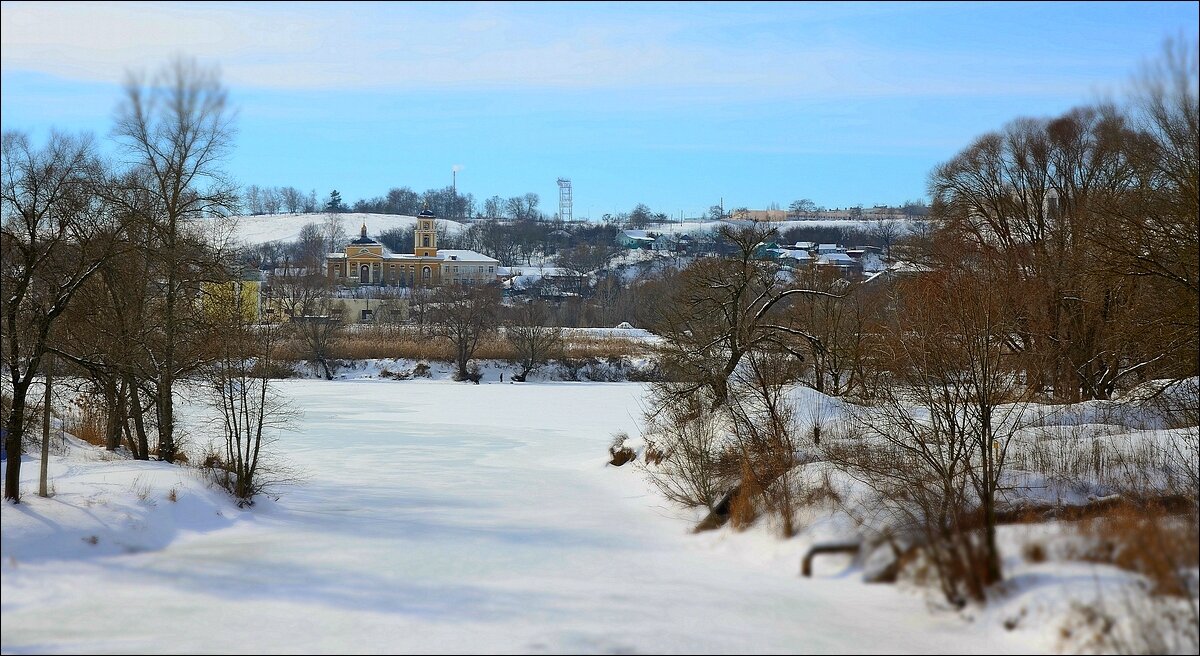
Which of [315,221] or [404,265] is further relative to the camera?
[315,221]

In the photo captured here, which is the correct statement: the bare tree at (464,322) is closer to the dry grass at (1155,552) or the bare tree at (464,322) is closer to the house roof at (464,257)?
the dry grass at (1155,552)

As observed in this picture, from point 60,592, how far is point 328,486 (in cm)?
1106

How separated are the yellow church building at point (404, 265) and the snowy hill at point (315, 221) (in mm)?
39279

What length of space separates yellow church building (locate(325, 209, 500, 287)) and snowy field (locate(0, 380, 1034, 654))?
95.1 metres

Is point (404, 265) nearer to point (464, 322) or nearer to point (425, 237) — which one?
point (425, 237)

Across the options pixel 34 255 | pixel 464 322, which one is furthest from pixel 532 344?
pixel 34 255

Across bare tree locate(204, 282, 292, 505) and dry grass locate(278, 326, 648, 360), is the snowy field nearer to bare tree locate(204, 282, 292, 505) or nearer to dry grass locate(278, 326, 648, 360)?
bare tree locate(204, 282, 292, 505)

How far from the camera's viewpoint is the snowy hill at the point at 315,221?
6220 inches

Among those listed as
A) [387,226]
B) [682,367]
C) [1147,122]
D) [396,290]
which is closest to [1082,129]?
[1147,122]

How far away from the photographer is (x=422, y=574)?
10750 millimetres

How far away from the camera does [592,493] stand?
A: 19.0 meters

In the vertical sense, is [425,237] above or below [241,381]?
above

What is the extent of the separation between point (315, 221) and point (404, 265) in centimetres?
6258

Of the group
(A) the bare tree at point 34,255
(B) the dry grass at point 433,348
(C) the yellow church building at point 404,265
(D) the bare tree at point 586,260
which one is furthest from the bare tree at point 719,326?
(D) the bare tree at point 586,260
